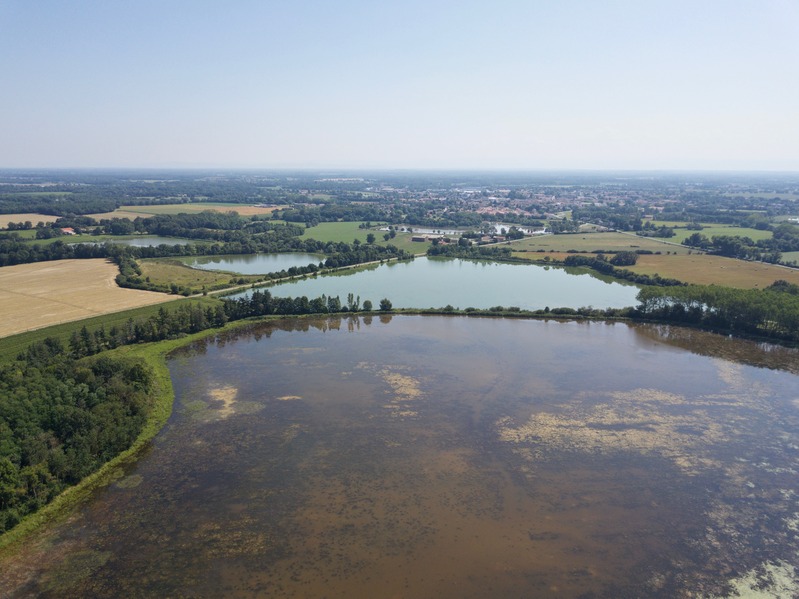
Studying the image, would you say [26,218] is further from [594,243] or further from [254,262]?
[594,243]

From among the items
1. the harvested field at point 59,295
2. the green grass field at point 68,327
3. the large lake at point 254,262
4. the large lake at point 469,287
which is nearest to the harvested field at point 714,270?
the large lake at point 469,287

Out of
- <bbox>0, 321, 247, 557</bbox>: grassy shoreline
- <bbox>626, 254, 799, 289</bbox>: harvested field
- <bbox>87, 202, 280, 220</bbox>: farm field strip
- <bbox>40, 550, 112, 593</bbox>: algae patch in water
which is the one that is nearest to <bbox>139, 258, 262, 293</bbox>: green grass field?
<bbox>0, 321, 247, 557</bbox>: grassy shoreline

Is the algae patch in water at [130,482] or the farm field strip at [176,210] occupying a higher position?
the farm field strip at [176,210]

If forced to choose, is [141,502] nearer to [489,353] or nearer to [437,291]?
[489,353]

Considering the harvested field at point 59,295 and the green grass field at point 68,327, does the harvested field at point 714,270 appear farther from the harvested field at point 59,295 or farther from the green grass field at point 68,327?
the harvested field at point 59,295

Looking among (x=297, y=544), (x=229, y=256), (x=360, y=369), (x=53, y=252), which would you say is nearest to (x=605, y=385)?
(x=360, y=369)

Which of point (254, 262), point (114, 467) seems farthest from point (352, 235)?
point (114, 467)
